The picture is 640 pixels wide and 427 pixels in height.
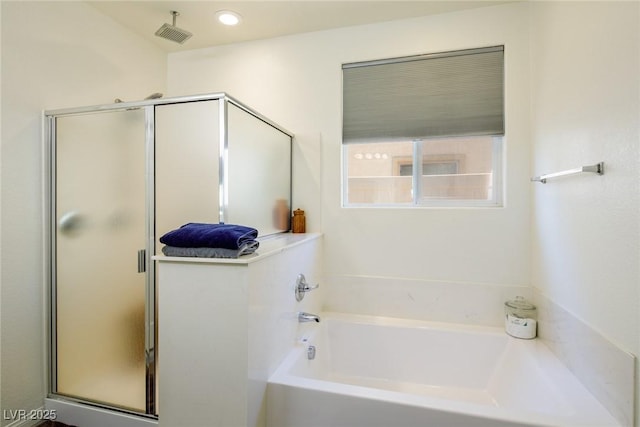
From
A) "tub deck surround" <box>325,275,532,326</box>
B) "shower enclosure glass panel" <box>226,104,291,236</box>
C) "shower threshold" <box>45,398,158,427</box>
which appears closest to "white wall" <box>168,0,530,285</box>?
"tub deck surround" <box>325,275,532,326</box>

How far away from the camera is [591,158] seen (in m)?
1.27

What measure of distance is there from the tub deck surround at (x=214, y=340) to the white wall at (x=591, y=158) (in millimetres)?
1291

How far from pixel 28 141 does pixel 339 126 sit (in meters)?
1.81

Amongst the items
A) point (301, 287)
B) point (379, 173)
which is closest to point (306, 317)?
point (301, 287)

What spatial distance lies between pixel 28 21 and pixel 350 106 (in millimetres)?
1866

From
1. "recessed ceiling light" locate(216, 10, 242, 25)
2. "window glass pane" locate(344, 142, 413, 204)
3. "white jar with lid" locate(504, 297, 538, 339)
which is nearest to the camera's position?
"white jar with lid" locate(504, 297, 538, 339)

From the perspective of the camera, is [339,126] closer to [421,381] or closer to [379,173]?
[379,173]

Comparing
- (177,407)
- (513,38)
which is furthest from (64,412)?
(513,38)

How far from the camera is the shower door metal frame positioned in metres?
1.63

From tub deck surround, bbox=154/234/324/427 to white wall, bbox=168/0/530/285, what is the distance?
3.28ft

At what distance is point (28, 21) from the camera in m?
1.66

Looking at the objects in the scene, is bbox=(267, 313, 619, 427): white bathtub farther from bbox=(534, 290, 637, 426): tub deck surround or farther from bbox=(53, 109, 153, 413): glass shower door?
bbox=(53, 109, 153, 413): glass shower door

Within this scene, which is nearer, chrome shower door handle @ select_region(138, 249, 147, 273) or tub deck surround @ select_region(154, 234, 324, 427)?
tub deck surround @ select_region(154, 234, 324, 427)

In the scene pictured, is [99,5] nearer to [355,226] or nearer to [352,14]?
[352,14]
